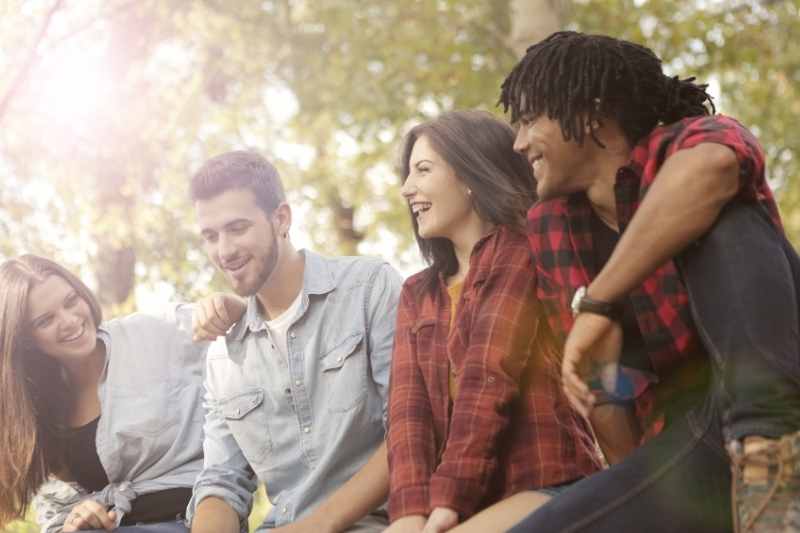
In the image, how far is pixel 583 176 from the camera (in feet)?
9.00

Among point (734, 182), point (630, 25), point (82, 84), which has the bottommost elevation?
point (734, 182)

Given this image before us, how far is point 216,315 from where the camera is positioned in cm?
397

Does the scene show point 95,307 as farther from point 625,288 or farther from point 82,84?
point 82,84

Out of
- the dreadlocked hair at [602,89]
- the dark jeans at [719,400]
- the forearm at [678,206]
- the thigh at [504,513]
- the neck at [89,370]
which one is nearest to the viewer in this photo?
the dark jeans at [719,400]

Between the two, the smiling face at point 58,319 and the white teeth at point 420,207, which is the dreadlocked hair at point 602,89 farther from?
the smiling face at point 58,319

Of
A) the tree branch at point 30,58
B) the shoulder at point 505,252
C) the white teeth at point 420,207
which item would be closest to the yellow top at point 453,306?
the shoulder at point 505,252

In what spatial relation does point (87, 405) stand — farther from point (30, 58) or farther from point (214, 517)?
point (30, 58)

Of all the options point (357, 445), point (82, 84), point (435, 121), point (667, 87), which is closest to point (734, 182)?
point (667, 87)

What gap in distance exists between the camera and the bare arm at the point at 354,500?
3451 millimetres

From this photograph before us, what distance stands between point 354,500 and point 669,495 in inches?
51.0

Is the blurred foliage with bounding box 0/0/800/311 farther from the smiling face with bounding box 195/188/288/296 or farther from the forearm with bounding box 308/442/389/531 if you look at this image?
the forearm with bounding box 308/442/389/531

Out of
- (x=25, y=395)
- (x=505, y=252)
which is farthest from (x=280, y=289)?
(x=25, y=395)

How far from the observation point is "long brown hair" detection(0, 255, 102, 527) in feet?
13.8

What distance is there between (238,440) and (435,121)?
1288mm
